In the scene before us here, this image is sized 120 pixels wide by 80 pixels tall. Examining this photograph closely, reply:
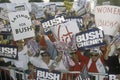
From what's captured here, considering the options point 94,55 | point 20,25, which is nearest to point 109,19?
point 94,55

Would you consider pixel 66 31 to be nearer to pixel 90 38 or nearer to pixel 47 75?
pixel 90 38

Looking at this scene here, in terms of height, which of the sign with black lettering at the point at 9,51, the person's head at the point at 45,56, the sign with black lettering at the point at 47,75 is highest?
the person's head at the point at 45,56

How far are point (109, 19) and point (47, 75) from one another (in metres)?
1.68

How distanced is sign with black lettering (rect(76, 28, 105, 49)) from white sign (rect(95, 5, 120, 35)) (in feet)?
0.54

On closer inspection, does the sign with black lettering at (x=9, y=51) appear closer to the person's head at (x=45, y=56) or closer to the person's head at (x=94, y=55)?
the person's head at (x=45, y=56)

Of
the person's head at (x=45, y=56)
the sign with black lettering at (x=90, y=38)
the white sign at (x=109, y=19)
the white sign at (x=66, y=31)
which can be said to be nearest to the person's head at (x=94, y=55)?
the sign with black lettering at (x=90, y=38)

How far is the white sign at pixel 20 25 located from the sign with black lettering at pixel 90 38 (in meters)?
1.73

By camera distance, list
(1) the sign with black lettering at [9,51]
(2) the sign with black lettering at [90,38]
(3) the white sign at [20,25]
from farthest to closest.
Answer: (3) the white sign at [20,25]
(1) the sign with black lettering at [9,51]
(2) the sign with black lettering at [90,38]

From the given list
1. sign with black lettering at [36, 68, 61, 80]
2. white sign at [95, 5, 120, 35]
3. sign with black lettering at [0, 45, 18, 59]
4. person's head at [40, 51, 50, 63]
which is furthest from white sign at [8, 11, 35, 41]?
white sign at [95, 5, 120, 35]

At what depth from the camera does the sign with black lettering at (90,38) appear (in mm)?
8211

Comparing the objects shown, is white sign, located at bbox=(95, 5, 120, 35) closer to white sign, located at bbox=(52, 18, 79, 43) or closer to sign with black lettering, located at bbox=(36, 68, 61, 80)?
white sign, located at bbox=(52, 18, 79, 43)

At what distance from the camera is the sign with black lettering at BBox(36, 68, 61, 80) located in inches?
311

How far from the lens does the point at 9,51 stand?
8.99 m

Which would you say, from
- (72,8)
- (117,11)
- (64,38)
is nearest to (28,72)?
(64,38)
